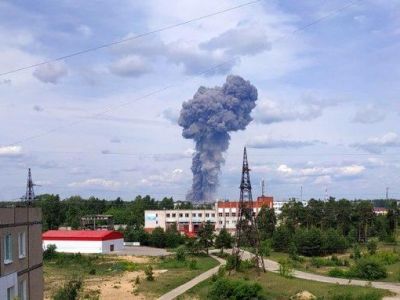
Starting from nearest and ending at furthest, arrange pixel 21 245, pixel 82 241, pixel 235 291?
pixel 21 245 → pixel 235 291 → pixel 82 241

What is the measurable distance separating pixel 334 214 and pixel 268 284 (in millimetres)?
66399

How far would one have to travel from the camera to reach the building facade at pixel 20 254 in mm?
20809

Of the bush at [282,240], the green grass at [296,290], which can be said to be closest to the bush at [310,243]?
the bush at [282,240]

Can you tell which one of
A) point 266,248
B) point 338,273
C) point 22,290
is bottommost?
point 266,248

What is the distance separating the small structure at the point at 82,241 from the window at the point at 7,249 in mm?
63588

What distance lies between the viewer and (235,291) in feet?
118

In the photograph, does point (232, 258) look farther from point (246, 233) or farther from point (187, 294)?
point (187, 294)

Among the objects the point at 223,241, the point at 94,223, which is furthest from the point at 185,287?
the point at 94,223

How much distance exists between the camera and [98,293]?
140 feet

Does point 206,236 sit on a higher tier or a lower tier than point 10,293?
lower

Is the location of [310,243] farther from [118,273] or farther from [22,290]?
[22,290]

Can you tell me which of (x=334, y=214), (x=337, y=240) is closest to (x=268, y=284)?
(x=337, y=240)

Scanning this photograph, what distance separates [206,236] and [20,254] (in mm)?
59351

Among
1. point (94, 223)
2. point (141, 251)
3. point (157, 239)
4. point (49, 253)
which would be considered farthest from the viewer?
point (94, 223)
